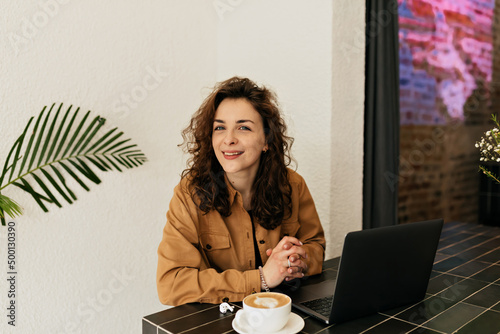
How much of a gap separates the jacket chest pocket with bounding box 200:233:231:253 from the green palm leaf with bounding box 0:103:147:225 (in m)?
0.85

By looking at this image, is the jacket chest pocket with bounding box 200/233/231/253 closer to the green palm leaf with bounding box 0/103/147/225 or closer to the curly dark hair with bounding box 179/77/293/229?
the curly dark hair with bounding box 179/77/293/229

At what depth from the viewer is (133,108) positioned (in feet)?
8.14

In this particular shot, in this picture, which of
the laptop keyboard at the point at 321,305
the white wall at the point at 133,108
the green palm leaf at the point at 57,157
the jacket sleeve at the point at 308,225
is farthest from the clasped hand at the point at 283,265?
the green palm leaf at the point at 57,157

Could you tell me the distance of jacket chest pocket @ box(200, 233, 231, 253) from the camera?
5.41ft

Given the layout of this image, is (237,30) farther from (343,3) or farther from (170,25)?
(343,3)

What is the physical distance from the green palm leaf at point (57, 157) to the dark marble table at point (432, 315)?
113 centimetres

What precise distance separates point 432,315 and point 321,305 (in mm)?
303

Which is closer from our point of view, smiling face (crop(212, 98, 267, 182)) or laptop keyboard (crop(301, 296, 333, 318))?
laptop keyboard (crop(301, 296, 333, 318))

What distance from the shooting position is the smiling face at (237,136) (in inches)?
66.2

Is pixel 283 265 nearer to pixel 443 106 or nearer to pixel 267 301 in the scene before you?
pixel 267 301

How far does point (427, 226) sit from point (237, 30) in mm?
1963

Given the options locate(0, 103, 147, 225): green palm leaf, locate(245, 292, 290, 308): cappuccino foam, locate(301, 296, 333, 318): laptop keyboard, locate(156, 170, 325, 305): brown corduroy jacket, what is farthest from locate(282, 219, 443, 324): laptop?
locate(0, 103, 147, 225): green palm leaf

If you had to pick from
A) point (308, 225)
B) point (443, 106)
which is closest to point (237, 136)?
point (308, 225)

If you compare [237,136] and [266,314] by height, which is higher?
[237,136]
